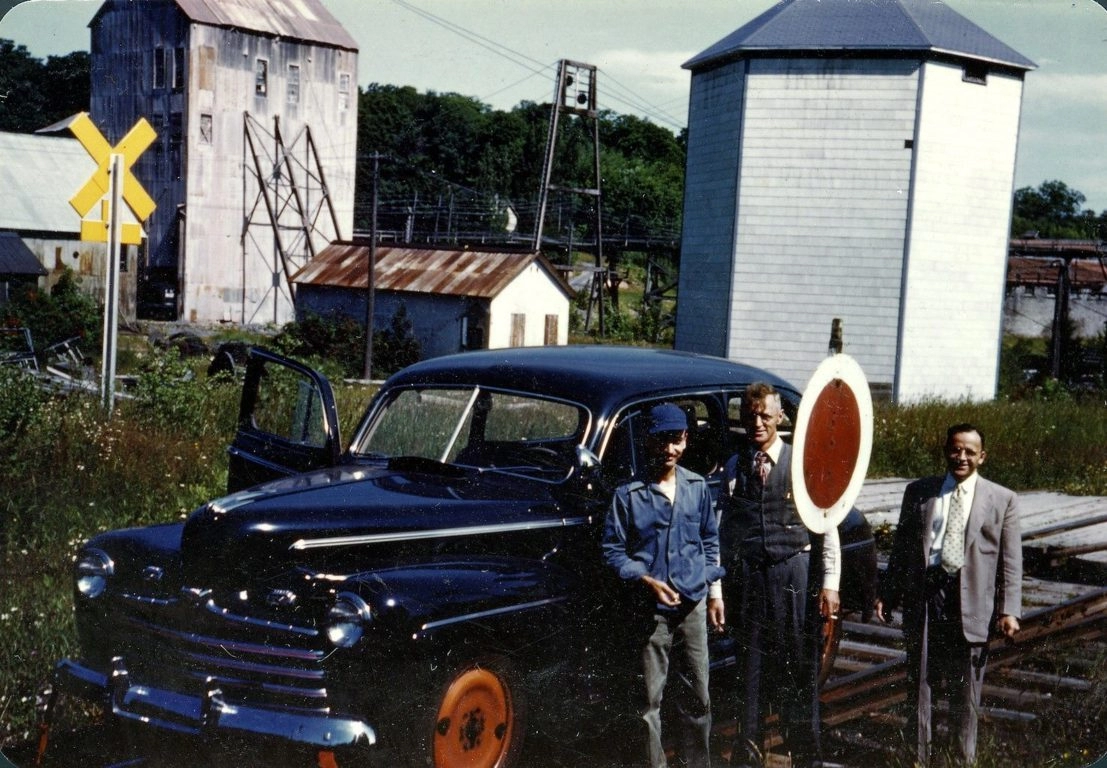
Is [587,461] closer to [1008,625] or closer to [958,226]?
[1008,625]

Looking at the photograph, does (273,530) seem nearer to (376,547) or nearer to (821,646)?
(376,547)

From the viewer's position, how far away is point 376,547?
141 inches

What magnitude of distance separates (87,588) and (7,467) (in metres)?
2.40

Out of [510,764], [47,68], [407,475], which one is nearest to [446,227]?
[47,68]

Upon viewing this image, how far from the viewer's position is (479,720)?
11.4 ft

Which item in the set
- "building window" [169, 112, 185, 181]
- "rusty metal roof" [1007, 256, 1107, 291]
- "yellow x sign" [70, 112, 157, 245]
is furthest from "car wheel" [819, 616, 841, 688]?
"building window" [169, 112, 185, 181]

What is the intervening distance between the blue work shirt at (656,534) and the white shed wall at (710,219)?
608 cm

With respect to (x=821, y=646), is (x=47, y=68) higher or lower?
higher

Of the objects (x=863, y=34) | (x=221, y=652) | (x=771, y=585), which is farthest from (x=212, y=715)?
(x=863, y=34)

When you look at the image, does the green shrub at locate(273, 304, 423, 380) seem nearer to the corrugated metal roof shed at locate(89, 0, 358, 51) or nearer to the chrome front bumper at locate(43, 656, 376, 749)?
the corrugated metal roof shed at locate(89, 0, 358, 51)

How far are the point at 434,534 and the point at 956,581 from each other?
6.90ft

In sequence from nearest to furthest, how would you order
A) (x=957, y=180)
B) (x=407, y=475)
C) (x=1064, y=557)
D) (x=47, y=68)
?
(x=407, y=475) → (x=47, y=68) → (x=1064, y=557) → (x=957, y=180)

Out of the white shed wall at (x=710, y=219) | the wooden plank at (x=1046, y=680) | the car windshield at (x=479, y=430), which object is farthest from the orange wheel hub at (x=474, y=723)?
the white shed wall at (x=710, y=219)

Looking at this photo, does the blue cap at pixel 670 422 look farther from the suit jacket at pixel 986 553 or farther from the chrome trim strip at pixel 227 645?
the chrome trim strip at pixel 227 645
